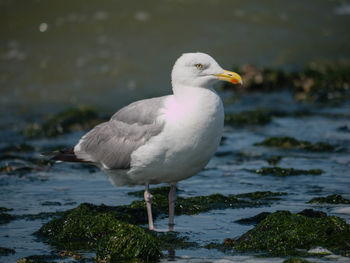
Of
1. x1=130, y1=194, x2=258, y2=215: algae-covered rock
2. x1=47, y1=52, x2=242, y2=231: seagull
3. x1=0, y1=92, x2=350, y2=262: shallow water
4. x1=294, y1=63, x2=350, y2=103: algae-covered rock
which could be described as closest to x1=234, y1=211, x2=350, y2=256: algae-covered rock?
x1=0, y1=92, x2=350, y2=262: shallow water

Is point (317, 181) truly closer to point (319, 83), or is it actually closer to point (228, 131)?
point (228, 131)

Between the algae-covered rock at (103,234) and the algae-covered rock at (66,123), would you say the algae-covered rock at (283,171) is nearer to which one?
the algae-covered rock at (103,234)

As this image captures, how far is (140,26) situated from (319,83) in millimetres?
7129

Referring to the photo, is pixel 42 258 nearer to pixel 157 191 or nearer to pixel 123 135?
pixel 123 135

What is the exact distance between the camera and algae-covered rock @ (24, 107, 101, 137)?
1191cm

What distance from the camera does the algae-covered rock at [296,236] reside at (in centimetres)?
522

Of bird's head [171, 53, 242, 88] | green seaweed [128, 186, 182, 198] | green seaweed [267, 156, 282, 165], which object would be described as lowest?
green seaweed [128, 186, 182, 198]

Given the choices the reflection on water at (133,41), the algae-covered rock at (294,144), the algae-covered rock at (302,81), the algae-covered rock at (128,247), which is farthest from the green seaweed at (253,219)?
the reflection on water at (133,41)

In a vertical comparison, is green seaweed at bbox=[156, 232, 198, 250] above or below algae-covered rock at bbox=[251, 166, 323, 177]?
below

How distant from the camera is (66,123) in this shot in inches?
481

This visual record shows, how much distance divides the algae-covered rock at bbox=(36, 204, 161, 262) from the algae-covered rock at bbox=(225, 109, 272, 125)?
5268mm

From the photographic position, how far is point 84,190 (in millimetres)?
7969

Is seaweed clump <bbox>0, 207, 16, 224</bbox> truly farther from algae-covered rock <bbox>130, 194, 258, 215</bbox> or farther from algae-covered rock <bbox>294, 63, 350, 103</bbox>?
algae-covered rock <bbox>294, 63, 350, 103</bbox>

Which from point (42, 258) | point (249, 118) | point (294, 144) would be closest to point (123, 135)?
point (42, 258)
